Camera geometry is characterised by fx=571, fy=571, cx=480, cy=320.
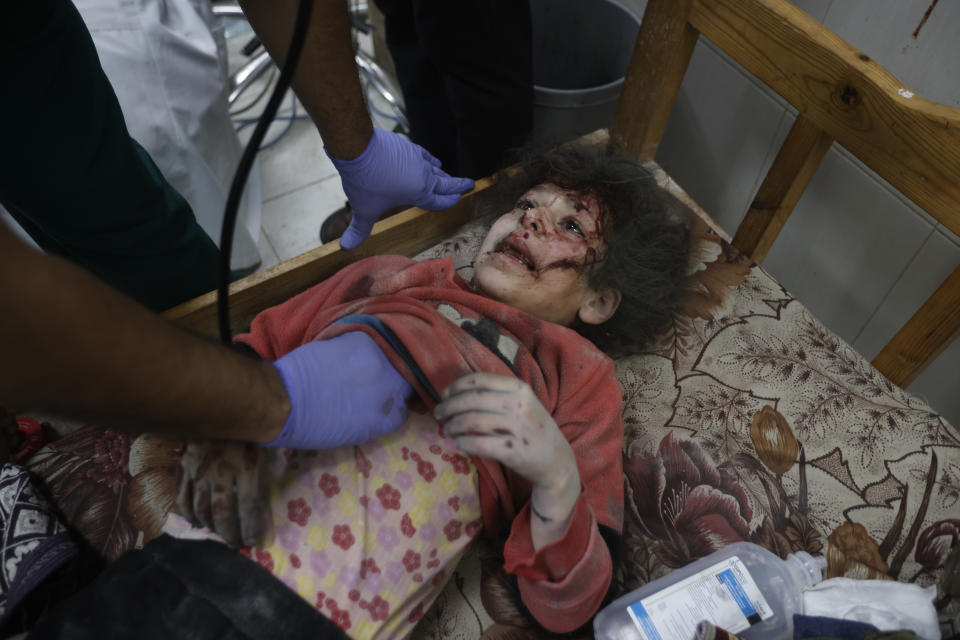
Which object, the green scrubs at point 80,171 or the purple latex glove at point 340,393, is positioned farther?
the green scrubs at point 80,171

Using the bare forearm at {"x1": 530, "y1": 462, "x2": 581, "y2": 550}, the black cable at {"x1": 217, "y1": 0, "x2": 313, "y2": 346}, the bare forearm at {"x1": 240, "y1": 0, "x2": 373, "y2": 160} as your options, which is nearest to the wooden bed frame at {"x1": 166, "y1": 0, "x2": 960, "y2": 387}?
the bare forearm at {"x1": 240, "y1": 0, "x2": 373, "y2": 160}

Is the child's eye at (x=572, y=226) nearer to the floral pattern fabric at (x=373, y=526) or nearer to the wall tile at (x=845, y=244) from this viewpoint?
the floral pattern fabric at (x=373, y=526)

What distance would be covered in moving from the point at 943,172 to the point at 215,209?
1.61 metres

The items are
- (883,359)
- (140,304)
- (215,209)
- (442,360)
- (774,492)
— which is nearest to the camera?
(140,304)

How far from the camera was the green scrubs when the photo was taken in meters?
0.90

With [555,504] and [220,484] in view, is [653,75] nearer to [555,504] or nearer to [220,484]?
[555,504]

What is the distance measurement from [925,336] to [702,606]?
0.61 m

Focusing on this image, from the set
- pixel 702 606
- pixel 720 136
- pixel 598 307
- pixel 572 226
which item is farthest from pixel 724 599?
pixel 720 136

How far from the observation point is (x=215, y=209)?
1596mm

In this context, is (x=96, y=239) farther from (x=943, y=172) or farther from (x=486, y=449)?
(x=943, y=172)

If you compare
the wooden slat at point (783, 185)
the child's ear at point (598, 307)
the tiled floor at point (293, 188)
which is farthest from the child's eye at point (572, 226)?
the tiled floor at point (293, 188)

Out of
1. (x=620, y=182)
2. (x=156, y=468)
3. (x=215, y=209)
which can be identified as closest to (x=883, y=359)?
(x=620, y=182)

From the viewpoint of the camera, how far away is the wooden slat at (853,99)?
0.84 metres

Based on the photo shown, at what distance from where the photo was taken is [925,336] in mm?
964
